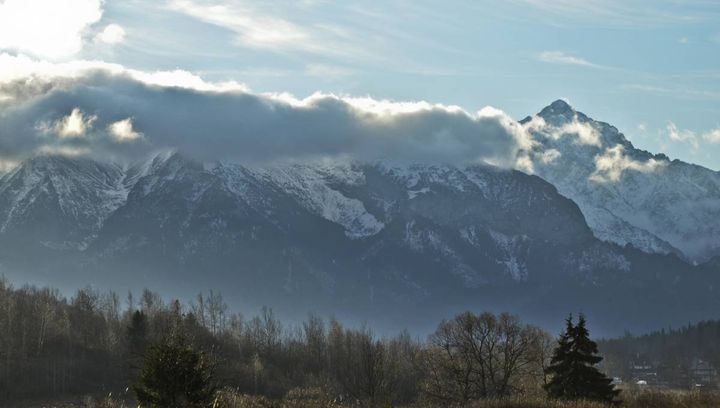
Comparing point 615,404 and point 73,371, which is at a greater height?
point 73,371

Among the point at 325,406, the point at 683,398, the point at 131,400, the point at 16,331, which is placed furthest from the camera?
the point at 16,331

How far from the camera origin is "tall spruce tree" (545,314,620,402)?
96.0 meters

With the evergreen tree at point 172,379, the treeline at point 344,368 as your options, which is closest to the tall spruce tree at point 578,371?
the treeline at point 344,368

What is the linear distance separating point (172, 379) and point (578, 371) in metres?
49.4

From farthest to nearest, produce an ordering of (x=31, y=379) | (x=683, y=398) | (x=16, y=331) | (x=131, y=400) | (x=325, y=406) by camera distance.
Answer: (x=16, y=331), (x=31, y=379), (x=131, y=400), (x=325, y=406), (x=683, y=398)

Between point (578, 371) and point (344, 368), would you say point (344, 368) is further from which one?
point (578, 371)

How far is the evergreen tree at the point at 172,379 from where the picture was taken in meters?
59.4

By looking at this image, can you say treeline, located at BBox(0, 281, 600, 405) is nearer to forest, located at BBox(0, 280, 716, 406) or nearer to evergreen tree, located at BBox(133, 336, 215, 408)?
forest, located at BBox(0, 280, 716, 406)

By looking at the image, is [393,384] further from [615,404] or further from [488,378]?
[615,404]

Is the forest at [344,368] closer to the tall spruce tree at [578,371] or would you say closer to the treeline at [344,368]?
the treeline at [344,368]

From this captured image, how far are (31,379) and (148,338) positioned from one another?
20672 millimetres

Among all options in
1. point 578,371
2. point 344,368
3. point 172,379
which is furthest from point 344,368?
point 172,379

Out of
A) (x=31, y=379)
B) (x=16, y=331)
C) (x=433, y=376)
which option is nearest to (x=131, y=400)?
(x=31, y=379)

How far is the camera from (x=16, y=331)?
619 ft
